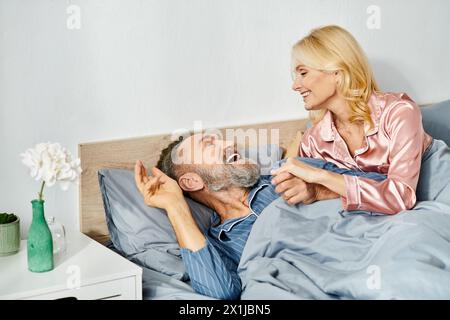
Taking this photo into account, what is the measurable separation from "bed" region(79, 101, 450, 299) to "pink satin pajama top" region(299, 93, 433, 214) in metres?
0.06

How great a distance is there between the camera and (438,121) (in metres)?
2.19

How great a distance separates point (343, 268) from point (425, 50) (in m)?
1.25

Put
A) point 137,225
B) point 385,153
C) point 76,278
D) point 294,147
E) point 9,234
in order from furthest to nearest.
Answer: point 294,147 < point 385,153 < point 137,225 < point 9,234 < point 76,278

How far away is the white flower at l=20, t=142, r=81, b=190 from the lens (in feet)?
5.00

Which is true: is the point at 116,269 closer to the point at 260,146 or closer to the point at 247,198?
the point at 247,198

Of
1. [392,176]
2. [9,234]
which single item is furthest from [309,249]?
[9,234]

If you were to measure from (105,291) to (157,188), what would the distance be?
384mm

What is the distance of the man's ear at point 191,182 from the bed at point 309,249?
0.12 m

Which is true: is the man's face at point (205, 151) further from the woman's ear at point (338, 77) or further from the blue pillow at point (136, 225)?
the woman's ear at point (338, 77)

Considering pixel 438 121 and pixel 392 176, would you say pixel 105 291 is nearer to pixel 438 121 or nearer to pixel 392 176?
pixel 392 176

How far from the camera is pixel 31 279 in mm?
1498

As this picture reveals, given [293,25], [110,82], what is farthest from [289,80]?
[110,82]

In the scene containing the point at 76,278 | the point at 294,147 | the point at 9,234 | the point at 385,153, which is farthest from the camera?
the point at 294,147

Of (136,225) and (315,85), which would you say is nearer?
(136,225)
